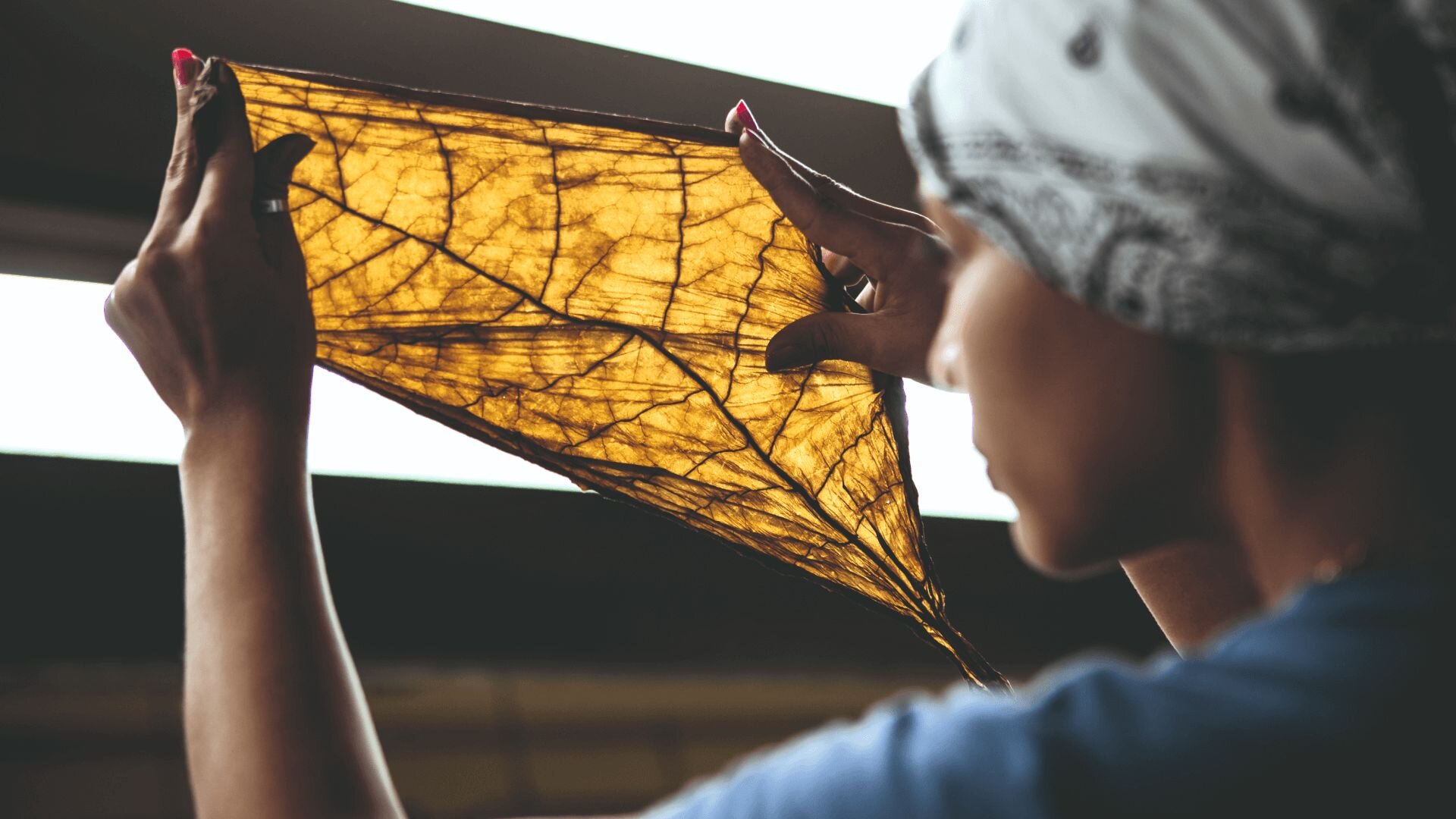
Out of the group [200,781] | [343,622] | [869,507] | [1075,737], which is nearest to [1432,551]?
[1075,737]

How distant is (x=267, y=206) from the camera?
57 cm

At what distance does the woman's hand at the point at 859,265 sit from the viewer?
2.23ft

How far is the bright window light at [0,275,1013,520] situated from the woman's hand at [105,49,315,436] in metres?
0.29

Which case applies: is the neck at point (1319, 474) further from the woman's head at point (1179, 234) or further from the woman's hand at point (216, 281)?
the woman's hand at point (216, 281)

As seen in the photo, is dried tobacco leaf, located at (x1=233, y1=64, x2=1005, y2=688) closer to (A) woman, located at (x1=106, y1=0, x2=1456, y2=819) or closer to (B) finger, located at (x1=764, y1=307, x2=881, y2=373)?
(B) finger, located at (x1=764, y1=307, x2=881, y2=373)

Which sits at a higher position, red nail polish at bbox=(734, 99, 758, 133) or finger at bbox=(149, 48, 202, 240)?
red nail polish at bbox=(734, 99, 758, 133)

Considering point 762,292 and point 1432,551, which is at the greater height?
point 762,292

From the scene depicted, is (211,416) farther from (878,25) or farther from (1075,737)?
(878,25)

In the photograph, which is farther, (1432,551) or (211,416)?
(211,416)

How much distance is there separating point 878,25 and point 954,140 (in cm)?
70

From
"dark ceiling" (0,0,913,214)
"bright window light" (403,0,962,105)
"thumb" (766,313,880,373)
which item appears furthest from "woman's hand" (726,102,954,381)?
"dark ceiling" (0,0,913,214)

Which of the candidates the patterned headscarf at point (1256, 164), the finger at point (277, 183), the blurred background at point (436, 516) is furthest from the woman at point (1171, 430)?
the blurred background at point (436, 516)

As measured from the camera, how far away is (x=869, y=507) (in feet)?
2.37

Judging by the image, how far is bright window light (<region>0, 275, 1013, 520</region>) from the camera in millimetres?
961
